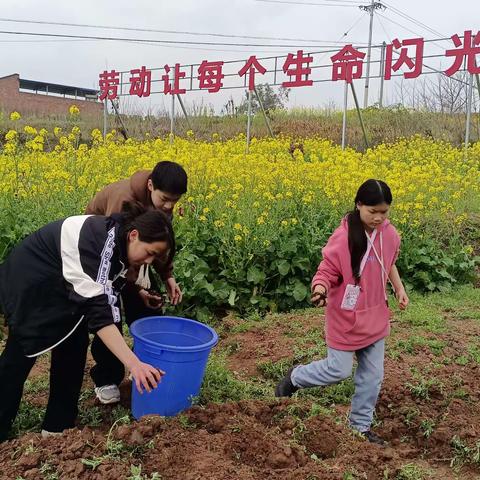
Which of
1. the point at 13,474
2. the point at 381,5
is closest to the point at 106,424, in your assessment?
the point at 13,474

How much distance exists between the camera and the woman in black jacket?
2.14 meters

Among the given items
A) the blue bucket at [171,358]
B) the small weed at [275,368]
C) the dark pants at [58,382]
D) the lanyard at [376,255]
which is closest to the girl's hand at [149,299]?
the blue bucket at [171,358]

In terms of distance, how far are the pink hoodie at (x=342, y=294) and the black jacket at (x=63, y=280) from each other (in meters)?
0.99

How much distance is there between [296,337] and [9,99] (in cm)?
3480

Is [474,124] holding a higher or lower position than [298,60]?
lower

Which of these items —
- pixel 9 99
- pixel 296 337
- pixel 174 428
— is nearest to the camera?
pixel 174 428

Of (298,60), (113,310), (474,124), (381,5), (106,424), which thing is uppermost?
(381,5)

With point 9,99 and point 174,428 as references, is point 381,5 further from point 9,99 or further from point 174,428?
point 174,428

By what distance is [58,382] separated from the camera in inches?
101

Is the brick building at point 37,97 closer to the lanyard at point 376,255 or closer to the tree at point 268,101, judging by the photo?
the tree at point 268,101

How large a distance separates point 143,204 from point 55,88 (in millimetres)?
39266

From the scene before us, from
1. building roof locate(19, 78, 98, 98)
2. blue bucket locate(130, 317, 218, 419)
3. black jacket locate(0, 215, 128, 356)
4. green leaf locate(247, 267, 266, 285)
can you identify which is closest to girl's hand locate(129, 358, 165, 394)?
black jacket locate(0, 215, 128, 356)

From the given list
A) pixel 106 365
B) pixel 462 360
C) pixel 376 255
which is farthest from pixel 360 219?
pixel 462 360

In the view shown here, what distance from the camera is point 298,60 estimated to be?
35.7 ft
